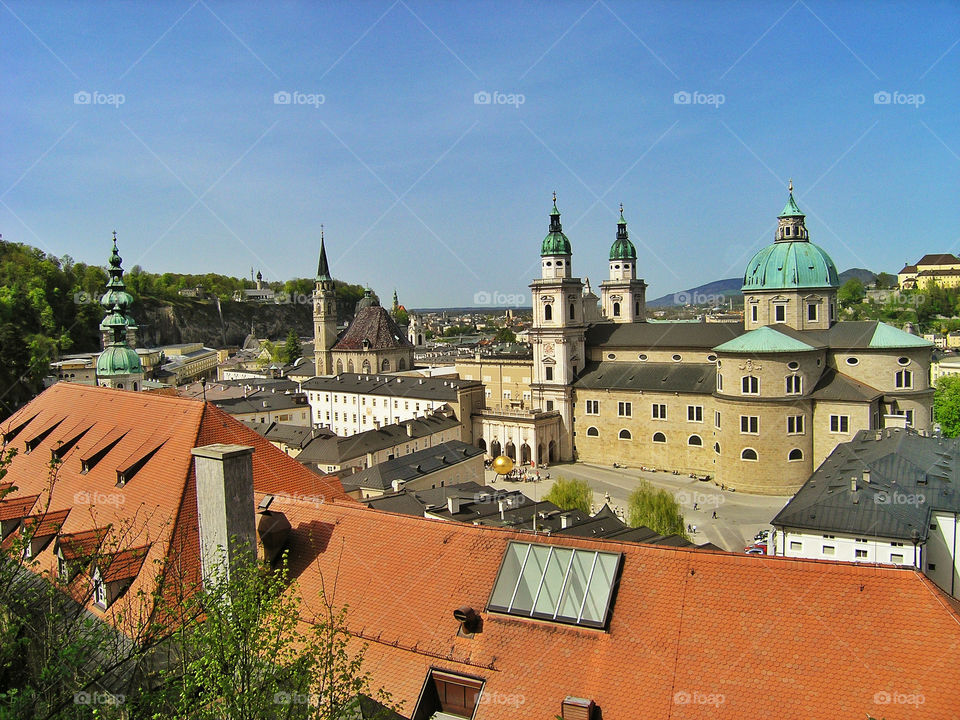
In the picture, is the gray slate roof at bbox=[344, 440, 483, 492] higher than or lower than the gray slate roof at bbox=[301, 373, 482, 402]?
lower

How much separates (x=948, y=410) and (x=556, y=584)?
56759 millimetres

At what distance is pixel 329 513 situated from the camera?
39.4 ft

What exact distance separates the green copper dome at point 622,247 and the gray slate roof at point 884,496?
142 ft

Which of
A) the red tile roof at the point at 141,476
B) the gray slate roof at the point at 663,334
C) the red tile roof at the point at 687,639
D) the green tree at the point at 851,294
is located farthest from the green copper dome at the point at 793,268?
the green tree at the point at 851,294

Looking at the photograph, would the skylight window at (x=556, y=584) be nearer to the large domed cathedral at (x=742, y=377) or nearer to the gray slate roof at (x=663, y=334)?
the large domed cathedral at (x=742, y=377)

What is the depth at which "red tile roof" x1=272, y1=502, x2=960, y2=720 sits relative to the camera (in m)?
7.73

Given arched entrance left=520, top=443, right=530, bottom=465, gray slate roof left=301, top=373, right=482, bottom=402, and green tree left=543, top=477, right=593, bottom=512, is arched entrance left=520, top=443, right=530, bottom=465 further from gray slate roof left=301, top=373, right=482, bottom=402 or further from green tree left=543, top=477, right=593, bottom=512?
green tree left=543, top=477, right=593, bottom=512

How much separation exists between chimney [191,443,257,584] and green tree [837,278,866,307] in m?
146

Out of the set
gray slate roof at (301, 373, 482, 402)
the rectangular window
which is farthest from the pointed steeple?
the rectangular window

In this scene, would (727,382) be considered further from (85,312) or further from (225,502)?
(85,312)

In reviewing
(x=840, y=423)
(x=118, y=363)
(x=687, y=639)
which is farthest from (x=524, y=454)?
(x=687, y=639)

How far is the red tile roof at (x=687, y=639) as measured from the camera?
25.4 feet

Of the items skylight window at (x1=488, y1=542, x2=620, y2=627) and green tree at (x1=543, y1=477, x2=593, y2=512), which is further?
green tree at (x1=543, y1=477, x2=593, y2=512)

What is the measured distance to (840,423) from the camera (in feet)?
149
